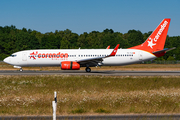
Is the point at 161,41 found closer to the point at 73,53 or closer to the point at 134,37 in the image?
the point at 73,53

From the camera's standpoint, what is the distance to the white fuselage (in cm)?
4062

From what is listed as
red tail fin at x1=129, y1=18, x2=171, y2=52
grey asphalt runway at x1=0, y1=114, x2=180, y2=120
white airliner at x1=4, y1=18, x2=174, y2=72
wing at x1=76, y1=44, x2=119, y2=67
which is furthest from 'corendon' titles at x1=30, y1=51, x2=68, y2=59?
grey asphalt runway at x1=0, y1=114, x2=180, y2=120

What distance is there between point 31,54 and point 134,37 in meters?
126

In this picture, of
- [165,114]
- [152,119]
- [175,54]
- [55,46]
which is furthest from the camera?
[55,46]

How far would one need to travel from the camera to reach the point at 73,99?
1594cm

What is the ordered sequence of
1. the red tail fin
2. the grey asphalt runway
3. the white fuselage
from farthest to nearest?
the red tail fin < the white fuselage < the grey asphalt runway

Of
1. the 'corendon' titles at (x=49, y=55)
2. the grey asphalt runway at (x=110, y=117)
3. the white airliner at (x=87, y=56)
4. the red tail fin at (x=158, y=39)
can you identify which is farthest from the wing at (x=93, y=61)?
the grey asphalt runway at (x=110, y=117)

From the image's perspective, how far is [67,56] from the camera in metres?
40.9

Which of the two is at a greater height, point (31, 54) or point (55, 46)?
point (55, 46)

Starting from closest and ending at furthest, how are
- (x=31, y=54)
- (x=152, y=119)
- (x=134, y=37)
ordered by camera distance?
(x=152, y=119), (x=31, y=54), (x=134, y=37)

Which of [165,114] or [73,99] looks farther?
[73,99]

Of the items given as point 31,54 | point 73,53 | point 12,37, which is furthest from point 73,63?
point 12,37

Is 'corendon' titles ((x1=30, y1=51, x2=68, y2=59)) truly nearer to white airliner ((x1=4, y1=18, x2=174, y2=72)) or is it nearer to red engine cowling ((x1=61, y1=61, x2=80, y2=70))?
white airliner ((x1=4, y1=18, x2=174, y2=72))

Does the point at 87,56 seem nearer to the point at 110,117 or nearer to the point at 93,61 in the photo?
the point at 93,61
